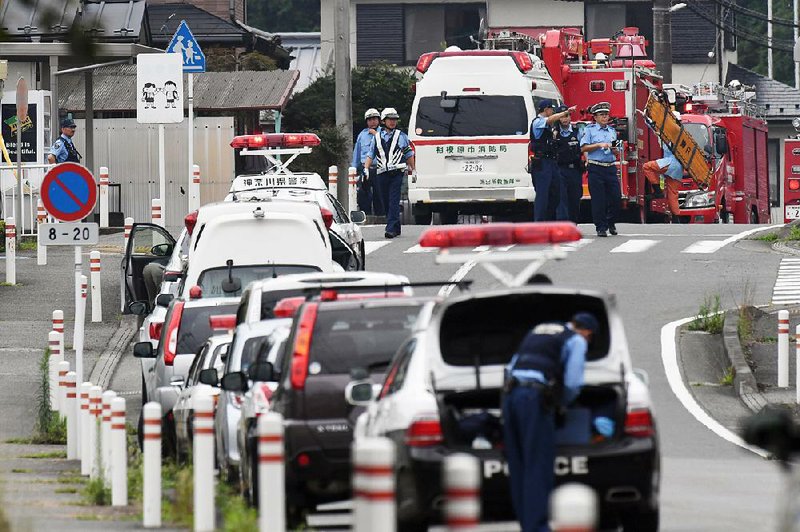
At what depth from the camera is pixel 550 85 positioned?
33.0 metres

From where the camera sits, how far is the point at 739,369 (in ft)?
65.1

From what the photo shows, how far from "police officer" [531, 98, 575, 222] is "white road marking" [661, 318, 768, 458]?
574cm

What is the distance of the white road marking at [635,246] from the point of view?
27.3 meters

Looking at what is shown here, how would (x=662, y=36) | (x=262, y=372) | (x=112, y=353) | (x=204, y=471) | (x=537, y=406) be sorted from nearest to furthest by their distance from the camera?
(x=537, y=406) → (x=204, y=471) → (x=262, y=372) → (x=112, y=353) → (x=662, y=36)

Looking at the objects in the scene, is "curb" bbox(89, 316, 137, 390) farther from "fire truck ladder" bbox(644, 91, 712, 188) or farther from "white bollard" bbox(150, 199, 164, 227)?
"fire truck ladder" bbox(644, 91, 712, 188)

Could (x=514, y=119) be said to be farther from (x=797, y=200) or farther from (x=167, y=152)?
(x=797, y=200)

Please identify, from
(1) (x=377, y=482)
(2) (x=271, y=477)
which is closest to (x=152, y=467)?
(2) (x=271, y=477)

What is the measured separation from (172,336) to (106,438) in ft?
12.6

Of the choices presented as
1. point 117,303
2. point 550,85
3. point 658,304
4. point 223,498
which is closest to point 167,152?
point 550,85

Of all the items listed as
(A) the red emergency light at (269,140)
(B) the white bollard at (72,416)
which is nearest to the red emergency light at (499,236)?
(B) the white bollard at (72,416)

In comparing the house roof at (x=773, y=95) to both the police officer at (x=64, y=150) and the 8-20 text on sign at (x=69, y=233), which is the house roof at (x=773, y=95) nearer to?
the police officer at (x=64, y=150)

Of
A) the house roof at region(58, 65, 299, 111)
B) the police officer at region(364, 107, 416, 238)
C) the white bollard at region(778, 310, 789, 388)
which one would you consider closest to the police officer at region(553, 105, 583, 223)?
the police officer at region(364, 107, 416, 238)

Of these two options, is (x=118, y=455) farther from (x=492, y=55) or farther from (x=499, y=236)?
(x=492, y=55)

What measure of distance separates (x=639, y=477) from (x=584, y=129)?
18461 millimetres
